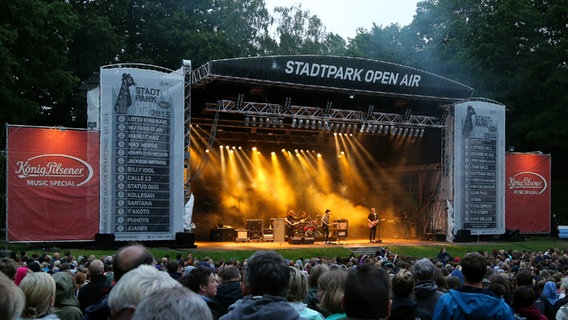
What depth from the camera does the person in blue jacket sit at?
12.7ft

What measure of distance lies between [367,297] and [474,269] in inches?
56.1

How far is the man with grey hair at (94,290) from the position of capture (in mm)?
5535

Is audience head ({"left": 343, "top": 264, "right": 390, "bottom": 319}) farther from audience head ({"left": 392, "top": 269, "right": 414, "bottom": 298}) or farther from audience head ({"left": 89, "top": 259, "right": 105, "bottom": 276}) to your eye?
audience head ({"left": 89, "top": 259, "right": 105, "bottom": 276})

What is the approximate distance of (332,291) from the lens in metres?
3.94

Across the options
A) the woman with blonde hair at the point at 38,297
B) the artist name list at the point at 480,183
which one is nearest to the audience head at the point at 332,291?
the woman with blonde hair at the point at 38,297

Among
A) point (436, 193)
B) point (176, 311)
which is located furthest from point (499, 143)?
point (176, 311)

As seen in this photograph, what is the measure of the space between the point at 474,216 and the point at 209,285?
21222 mm

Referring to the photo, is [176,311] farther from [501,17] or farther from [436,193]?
[501,17]

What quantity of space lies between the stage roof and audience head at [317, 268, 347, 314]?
15640 mm

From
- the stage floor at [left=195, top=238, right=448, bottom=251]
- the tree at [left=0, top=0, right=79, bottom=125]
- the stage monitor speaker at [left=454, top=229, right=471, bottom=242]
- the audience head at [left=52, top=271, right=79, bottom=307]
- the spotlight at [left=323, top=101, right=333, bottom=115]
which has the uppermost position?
the tree at [left=0, top=0, right=79, bottom=125]

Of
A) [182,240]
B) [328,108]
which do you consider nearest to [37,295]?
[182,240]

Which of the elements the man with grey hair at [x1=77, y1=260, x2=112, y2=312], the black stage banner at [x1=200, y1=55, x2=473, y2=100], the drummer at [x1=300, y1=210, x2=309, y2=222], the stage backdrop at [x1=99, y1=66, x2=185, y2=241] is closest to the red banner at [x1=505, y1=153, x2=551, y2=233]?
the black stage banner at [x1=200, y1=55, x2=473, y2=100]

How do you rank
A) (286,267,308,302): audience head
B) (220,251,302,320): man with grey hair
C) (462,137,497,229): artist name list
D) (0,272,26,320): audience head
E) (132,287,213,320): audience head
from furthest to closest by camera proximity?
(462,137,497,229): artist name list → (286,267,308,302): audience head → (220,251,302,320): man with grey hair → (0,272,26,320): audience head → (132,287,213,320): audience head

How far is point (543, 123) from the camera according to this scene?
32.6m
